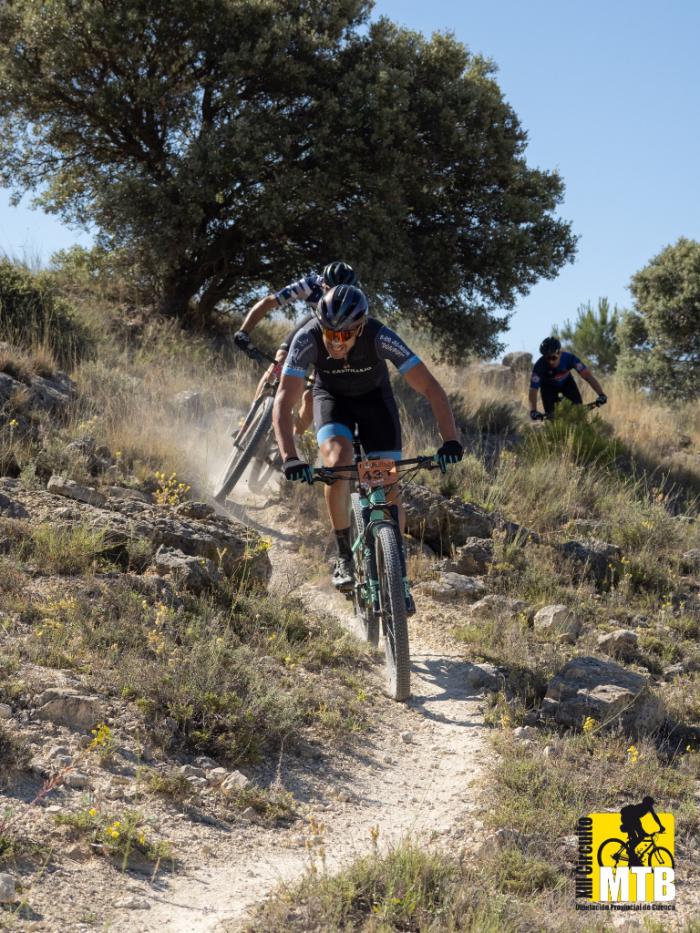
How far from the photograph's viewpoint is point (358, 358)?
5926mm

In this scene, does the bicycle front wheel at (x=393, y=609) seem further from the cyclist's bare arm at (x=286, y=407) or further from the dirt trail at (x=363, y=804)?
the cyclist's bare arm at (x=286, y=407)

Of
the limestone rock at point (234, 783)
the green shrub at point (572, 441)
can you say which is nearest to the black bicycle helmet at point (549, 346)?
the green shrub at point (572, 441)

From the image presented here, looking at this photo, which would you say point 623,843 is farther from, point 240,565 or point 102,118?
point 102,118

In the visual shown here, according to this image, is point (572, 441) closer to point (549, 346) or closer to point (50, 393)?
point (549, 346)

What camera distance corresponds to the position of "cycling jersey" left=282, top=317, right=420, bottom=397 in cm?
581

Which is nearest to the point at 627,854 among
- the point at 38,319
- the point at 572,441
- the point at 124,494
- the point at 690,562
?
the point at 124,494

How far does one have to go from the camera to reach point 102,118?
13.3 metres

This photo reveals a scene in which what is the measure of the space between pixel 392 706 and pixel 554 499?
4.33 meters

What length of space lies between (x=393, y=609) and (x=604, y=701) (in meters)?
1.33

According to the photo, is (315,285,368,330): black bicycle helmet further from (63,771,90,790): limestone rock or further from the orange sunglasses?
(63,771,90,790): limestone rock

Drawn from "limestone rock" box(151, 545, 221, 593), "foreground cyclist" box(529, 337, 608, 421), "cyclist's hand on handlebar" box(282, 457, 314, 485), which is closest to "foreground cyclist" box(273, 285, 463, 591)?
"cyclist's hand on handlebar" box(282, 457, 314, 485)

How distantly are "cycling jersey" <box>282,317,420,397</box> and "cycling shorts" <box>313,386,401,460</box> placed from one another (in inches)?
2.0

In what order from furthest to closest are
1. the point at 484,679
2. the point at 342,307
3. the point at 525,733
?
the point at 484,679, the point at 342,307, the point at 525,733

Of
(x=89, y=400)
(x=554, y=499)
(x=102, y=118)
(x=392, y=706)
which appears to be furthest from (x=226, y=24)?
(x=392, y=706)
